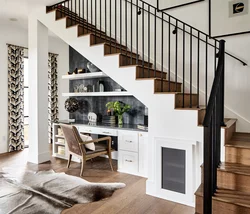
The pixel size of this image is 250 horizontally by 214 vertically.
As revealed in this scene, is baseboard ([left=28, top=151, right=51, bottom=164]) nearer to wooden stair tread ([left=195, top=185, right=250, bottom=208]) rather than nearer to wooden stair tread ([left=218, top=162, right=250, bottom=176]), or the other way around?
wooden stair tread ([left=195, top=185, right=250, bottom=208])

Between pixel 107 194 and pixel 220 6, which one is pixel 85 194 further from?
pixel 220 6

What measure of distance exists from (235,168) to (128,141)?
2.02 meters

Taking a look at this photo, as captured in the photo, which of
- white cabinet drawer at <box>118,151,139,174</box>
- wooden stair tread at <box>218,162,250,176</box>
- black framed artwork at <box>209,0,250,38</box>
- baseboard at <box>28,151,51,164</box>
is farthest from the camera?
baseboard at <box>28,151,51,164</box>

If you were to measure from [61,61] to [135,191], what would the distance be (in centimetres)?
A: 472

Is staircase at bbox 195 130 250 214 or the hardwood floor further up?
staircase at bbox 195 130 250 214

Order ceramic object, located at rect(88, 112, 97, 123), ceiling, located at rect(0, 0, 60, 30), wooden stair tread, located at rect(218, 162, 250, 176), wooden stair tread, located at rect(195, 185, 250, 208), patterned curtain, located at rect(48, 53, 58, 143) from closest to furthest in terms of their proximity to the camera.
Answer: wooden stair tread, located at rect(195, 185, 250, 208) < wooden stair tread, located at rect(218, 162, 250, 176) < ceiling, located at rect(0, 0, 60, 30) < ceramic object, located at rect(88, 112, 97, 123) < patterned curtain, located at rect(48, 53, 58, 143)

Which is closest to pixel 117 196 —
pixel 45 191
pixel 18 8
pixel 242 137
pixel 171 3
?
pixel 45 191

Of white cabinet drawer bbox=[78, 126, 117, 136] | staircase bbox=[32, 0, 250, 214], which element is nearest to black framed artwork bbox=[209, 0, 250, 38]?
staircase bbox=[32, 0, 250, 214]

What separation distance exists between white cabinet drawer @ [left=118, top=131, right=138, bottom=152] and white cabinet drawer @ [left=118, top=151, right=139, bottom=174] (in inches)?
3.4

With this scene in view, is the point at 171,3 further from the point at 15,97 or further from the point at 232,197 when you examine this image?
the point at 15,97

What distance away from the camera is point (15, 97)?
5211mm

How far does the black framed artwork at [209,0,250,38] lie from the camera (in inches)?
123

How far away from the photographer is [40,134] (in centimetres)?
429

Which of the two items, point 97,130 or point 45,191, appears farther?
point 97,130
